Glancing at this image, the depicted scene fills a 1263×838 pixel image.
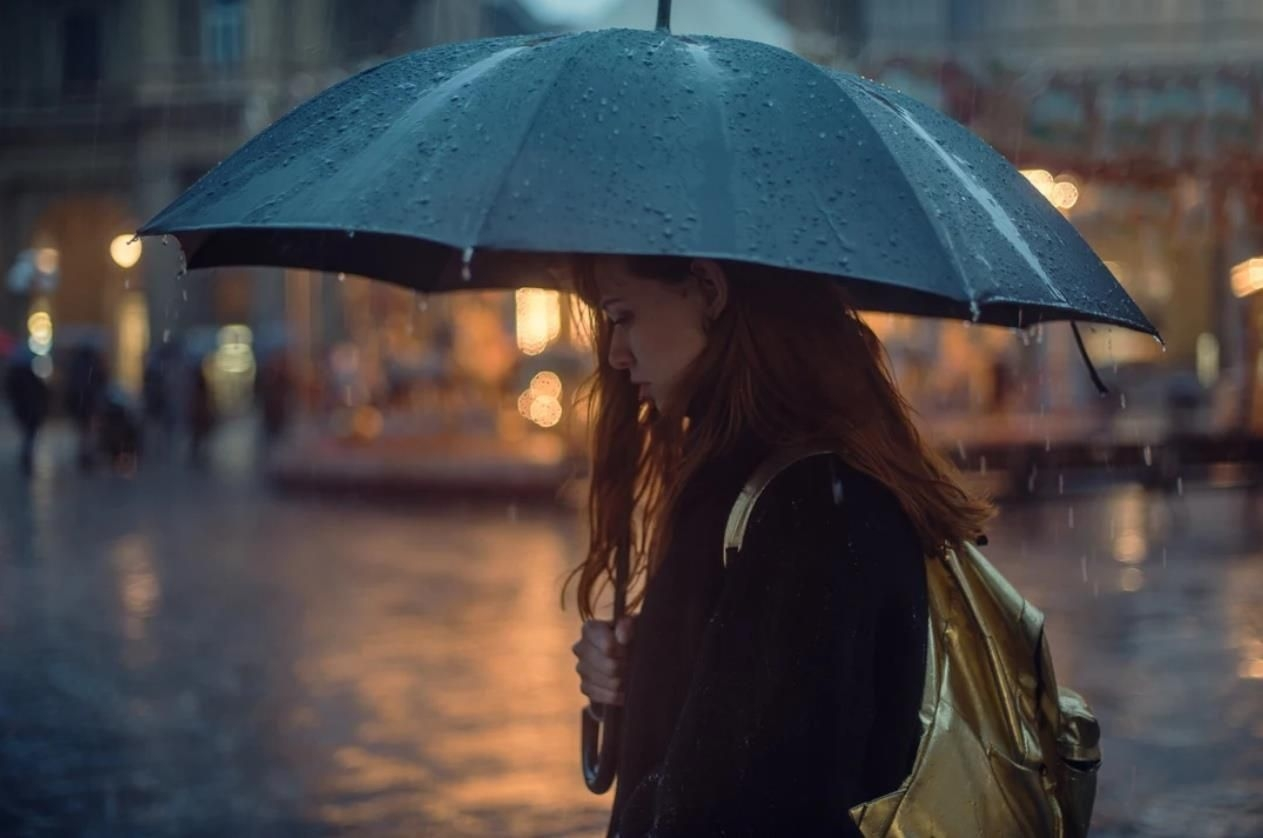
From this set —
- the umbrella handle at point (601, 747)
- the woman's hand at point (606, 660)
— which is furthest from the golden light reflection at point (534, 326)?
the woman's hand at point (606, 660)

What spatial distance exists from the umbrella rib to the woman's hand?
2.15ft

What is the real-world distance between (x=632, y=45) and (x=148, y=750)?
4.89 m

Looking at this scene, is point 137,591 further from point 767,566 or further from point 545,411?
point 545,411

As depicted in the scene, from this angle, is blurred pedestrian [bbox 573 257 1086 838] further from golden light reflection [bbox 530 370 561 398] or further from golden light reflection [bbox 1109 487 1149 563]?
golden light reflection [bbox 530 370 561 398]

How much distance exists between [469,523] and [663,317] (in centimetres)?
1326

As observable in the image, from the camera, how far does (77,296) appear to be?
4709 centimetres

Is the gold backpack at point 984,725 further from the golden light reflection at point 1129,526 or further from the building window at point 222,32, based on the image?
the building window at point 222,32

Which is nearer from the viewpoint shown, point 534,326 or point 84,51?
point 534,326

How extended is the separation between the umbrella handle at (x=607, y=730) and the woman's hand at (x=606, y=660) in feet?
0.11

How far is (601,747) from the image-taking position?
2.73 meters

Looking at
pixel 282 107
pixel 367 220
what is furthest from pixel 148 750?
pixel 282 107

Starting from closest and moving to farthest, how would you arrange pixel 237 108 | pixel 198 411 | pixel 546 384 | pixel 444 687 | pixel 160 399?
pixel 444 687 → pixel 198 411 → pixel 546 384 → pixel 160 399 → pixel 237 108

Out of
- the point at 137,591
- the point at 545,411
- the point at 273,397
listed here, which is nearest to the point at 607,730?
the point at 137,591

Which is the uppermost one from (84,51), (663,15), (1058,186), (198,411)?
(84,51)
